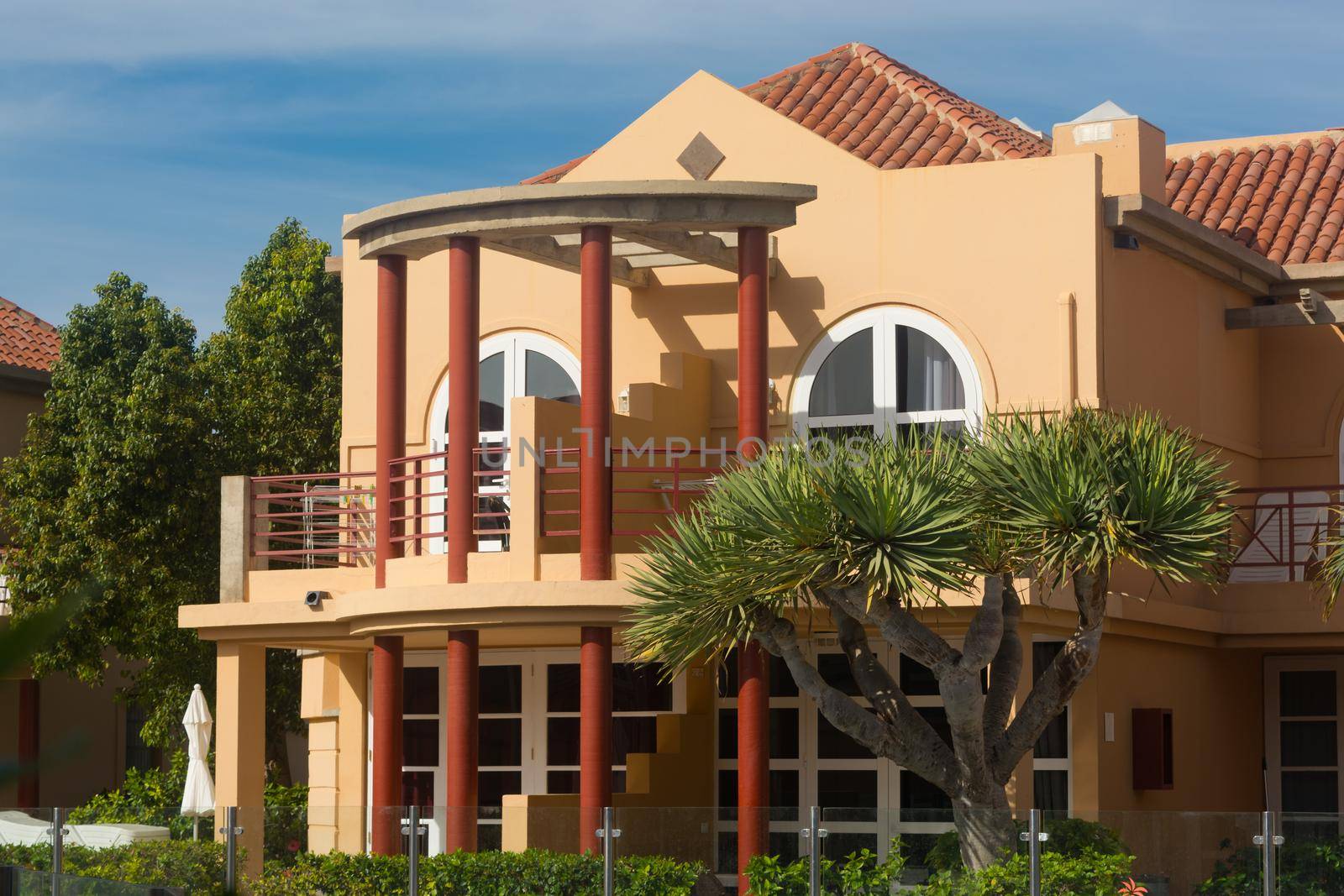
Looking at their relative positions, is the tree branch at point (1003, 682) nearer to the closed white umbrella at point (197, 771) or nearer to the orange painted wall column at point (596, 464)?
the orange painted wall column at point (596, 464)

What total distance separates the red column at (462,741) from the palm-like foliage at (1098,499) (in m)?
4.94

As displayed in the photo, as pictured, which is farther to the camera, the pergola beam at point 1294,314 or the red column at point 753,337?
the pergola beam at point 1294,314

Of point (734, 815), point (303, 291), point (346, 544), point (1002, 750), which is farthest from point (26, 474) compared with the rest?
point (1002, 750)

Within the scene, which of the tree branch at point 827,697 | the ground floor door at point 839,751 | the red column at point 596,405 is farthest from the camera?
the ground floor door at point 839,751

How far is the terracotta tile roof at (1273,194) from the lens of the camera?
2105 centimetres

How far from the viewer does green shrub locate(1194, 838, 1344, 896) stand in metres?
12.7

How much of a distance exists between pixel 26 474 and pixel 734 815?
15161 mm

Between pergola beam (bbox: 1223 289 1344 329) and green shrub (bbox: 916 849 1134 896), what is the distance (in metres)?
8.48

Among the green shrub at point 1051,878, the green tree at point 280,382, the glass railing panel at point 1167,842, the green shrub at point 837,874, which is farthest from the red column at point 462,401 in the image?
the green tree at point 280,382

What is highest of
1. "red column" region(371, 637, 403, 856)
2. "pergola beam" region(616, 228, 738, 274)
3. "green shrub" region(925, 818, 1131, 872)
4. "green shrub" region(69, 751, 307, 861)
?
"pergola beam" region(616, 228, 738, 274)

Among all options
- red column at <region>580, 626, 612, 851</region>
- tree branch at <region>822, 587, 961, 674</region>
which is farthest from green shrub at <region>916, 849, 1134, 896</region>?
red column at <region>580, 626, 612, 851</region>

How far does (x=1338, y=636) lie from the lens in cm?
1802

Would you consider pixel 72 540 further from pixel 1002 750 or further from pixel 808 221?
pixel 1002 750

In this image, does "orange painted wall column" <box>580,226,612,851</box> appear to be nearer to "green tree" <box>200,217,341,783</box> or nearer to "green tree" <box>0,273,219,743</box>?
"green tree" <box>0,273,219,743</box>
